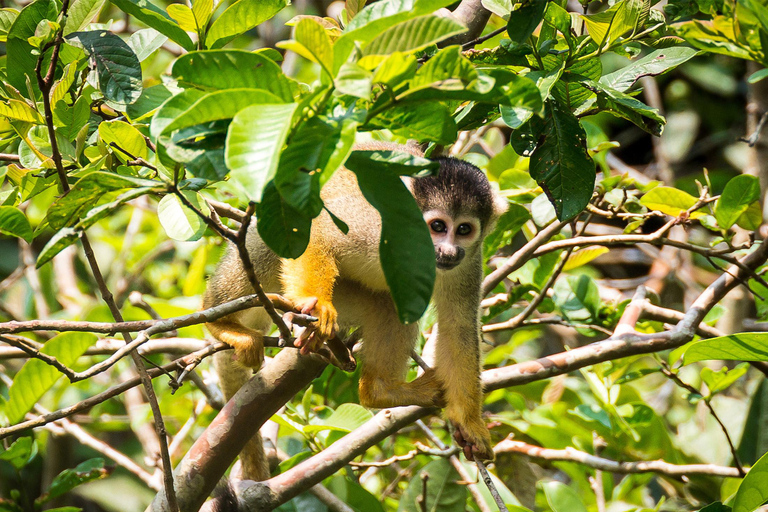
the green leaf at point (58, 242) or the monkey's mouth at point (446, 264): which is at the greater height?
the green leaf at point (58, 242)

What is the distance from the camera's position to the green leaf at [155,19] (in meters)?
1.57

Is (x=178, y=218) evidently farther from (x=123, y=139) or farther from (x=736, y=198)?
(x=736, y=198)

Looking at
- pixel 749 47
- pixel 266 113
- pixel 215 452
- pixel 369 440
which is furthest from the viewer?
pixel 369 440

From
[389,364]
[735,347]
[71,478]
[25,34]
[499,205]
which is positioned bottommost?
[71,478]

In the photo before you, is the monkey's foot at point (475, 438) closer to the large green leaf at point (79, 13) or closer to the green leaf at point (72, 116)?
the green leaf at point (72, 116)

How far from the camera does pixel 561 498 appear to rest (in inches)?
93.0

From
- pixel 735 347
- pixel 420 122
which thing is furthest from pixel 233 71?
pixel 735 347

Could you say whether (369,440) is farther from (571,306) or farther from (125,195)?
(125,195)

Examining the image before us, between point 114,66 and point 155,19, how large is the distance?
0.48ft

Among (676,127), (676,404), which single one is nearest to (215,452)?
(676,404)

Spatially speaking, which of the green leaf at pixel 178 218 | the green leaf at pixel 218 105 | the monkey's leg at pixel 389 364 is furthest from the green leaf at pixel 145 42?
the monkey's leg at pixel 389 364

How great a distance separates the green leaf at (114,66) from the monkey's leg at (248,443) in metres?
1.16

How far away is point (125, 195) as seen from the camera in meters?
1.18

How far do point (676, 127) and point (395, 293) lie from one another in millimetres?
6376
